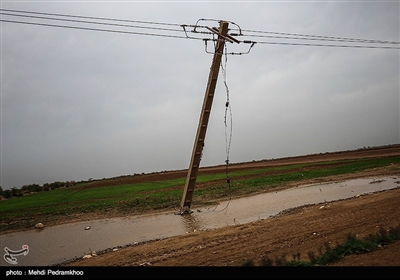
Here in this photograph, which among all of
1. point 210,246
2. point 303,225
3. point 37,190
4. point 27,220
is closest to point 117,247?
point 210,246

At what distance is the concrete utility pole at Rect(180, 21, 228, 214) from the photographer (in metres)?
17.4

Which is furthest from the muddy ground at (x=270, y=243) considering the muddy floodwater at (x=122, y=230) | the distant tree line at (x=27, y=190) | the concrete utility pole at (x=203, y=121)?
the distant tree line at (x=27, y=190)

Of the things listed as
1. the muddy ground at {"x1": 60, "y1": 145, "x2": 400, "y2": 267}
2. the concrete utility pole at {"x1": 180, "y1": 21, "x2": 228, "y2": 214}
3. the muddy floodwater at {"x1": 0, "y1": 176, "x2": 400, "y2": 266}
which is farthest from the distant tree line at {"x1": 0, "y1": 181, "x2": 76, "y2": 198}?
the muddy ground at {"x1": 60, "y1": 145, "x2": 400, "y2": 267}

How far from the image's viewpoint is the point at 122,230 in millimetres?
15109

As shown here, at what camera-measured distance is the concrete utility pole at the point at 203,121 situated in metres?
17.4

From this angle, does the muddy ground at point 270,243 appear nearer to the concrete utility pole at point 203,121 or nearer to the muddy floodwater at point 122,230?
the muddy floodwater at point 122,230

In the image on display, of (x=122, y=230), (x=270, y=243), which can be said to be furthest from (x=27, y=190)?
(x=270, y=243)

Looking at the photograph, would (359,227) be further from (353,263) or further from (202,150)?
(202,150)

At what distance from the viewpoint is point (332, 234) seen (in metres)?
9.69

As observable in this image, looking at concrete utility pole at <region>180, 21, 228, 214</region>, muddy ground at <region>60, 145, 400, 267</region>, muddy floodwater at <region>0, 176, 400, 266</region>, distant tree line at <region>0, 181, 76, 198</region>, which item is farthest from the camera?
distant tree line at <region>0, 181, 76, 198</region>

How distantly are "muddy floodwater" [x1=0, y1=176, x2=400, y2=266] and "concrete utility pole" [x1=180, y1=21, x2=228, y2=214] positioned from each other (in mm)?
1128

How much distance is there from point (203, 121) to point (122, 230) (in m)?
7.17

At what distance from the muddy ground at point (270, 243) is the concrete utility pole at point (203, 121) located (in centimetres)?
528

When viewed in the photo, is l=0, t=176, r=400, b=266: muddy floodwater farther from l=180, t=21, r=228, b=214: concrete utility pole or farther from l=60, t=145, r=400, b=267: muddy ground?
l=60, t=145, r=400, b=267: muddy ground
